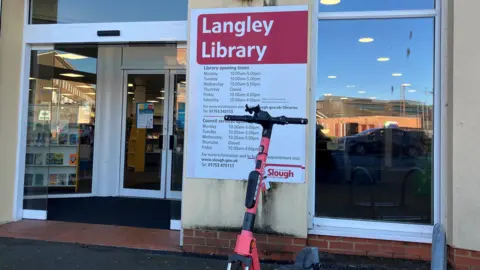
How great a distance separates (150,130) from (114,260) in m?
3.85

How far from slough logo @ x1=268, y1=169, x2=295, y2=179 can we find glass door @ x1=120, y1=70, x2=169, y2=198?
3.59m

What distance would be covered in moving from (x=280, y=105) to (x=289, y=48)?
25.7 inches

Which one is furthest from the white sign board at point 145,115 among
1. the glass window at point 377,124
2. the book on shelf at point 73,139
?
the glass window at point 377,124

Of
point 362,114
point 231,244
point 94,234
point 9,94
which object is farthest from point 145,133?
point 362,114

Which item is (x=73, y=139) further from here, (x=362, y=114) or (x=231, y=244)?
(x=362, y=114)

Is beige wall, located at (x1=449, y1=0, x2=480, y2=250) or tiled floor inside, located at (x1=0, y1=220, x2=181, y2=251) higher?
beige wall, located at (x1=449, y1=0, x2=480, y2=250)

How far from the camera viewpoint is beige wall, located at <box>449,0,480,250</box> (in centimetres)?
A: 407

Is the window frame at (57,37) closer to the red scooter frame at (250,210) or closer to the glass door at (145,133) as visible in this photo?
the glass door at (145,133)

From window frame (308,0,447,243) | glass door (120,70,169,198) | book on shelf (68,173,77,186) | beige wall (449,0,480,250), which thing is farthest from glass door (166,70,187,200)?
beige wall (449,0,480,250)

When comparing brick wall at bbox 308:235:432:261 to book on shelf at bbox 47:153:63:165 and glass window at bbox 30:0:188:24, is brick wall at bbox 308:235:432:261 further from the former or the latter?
book on shelf at bbox 47:153:63:165

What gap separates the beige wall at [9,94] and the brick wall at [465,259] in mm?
5796

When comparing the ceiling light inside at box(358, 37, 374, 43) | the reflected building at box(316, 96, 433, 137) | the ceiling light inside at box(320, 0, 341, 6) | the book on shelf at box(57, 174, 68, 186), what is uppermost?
the ceiling light inside at box(320, 0, 341, 6)

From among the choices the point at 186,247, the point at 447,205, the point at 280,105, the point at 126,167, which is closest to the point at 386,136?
the point at 447,205

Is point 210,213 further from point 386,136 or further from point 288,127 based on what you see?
point 386,136
